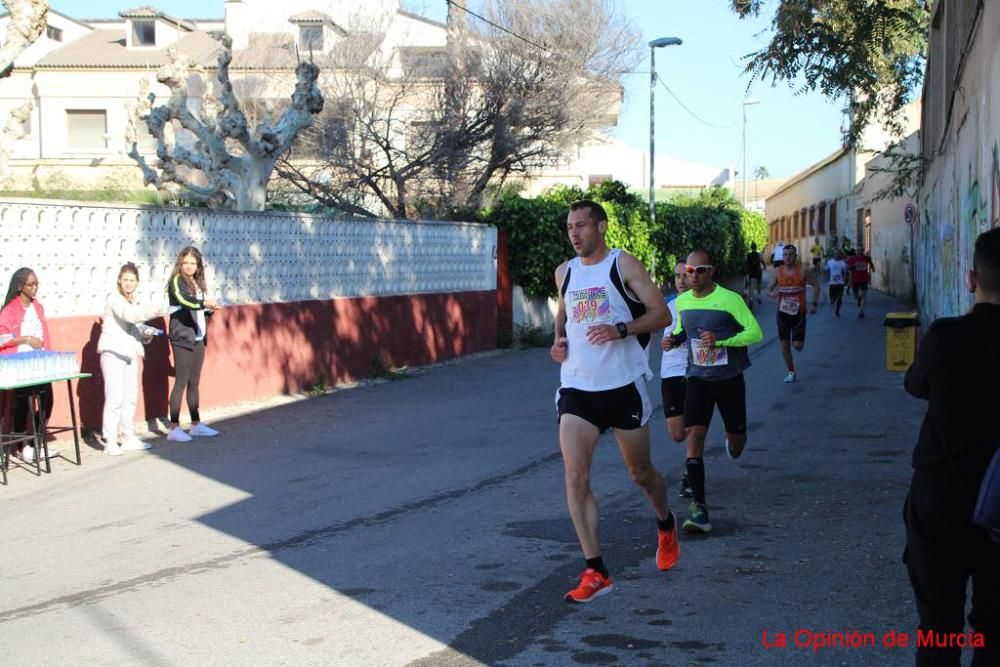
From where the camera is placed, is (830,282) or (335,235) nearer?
(335,235)

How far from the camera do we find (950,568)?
3.72 meters

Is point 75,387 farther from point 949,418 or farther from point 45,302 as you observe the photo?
point 949,418

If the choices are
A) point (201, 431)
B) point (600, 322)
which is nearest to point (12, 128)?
point (201, 431)

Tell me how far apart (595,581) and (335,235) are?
11.3 meters

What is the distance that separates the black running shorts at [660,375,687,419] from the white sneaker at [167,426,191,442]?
525 cm

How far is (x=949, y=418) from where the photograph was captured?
3730mm

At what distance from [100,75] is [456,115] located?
22.8m

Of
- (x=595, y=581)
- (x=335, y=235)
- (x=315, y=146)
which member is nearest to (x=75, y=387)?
(x=335, y=235)

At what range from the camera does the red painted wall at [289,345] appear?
37.6 feet

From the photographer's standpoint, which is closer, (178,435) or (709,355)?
(709,355)

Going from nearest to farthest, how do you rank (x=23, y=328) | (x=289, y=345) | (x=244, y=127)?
(x=23, y=328), (x=289, y=345), (x=244, y=127)

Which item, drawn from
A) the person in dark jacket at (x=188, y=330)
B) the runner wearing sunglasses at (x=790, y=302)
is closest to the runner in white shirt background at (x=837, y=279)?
the runner wearing sunglasses at (x=790, y=302)

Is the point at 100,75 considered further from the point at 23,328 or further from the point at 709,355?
the point at 709,355

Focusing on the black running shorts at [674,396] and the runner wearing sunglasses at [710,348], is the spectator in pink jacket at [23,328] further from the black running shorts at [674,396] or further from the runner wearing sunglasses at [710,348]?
the runner wearing sunglasses at [710,348]
